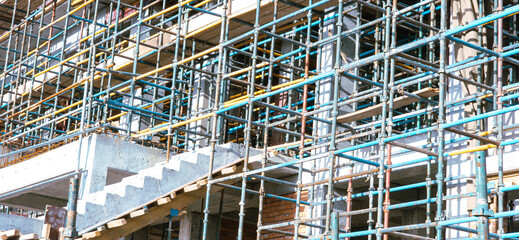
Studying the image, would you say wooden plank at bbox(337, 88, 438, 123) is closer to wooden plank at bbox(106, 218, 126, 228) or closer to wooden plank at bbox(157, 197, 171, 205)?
wooden plank at bbox(157, 197, 171, 205)

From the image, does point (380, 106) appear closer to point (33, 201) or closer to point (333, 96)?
point (333, 96)

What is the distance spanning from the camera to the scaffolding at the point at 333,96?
1066 cm

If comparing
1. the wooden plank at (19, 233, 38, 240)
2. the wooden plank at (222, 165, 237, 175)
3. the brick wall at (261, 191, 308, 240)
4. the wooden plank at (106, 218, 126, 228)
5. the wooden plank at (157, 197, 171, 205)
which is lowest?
the wooden plank at (19, 233, 38, 240)

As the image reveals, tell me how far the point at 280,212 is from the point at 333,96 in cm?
242

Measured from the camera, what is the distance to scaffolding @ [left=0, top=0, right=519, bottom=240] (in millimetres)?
10656

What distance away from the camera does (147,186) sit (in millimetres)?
14242

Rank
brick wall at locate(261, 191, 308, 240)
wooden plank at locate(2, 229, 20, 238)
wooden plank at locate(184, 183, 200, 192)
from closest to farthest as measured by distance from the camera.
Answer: wooden plank at locate(2, 229, 20, 238)
wooden plank at locate(184, 183, 200, 192)
brick wall at locate(261, 191, 308, 240)

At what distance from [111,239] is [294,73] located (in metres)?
5.40

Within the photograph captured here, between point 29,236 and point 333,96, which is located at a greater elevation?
point 333,96

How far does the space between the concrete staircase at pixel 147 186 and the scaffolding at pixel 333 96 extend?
68 centimetres

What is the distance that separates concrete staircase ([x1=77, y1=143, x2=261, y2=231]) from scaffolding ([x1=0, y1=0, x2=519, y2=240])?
26.8 inches

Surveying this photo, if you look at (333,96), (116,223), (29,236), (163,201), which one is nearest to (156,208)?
(163,201)

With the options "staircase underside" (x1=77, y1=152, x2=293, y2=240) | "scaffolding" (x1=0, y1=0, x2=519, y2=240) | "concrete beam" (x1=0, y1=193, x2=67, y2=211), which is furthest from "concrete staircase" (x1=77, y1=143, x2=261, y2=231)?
"concrete beam" (x1=0, y1=193, x2=67, y2=211)

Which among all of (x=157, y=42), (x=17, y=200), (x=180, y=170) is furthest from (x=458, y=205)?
(x=17, y=200)
